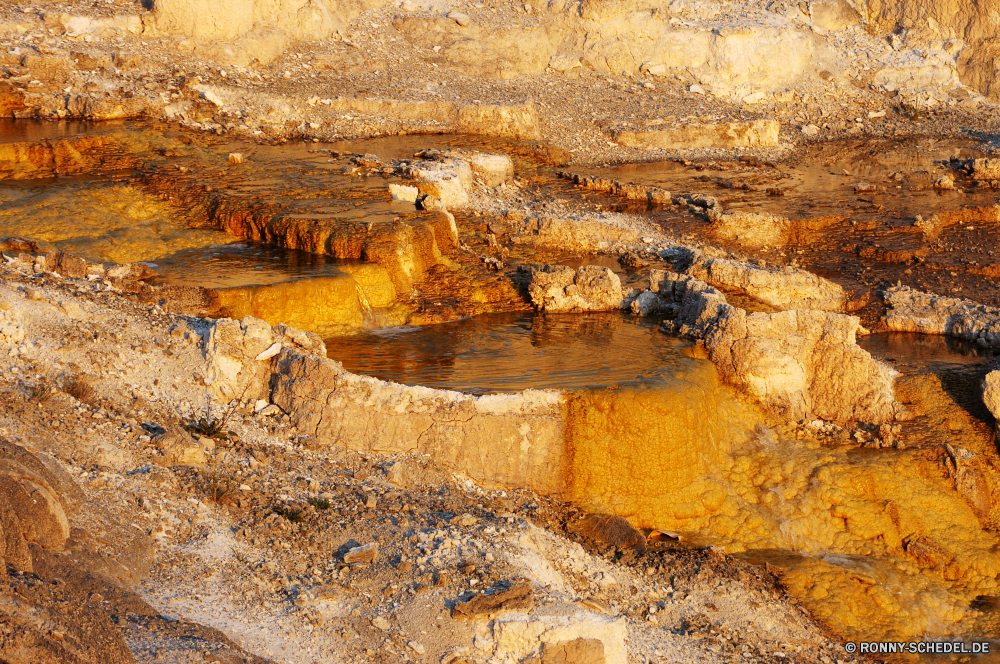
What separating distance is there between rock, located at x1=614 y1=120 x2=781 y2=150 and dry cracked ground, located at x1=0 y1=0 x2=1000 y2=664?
0.43 meters

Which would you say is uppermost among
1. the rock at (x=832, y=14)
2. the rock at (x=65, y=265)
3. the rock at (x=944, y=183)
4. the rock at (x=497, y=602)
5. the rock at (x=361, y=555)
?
the rock at (x=832, y=14)

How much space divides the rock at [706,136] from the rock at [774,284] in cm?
699

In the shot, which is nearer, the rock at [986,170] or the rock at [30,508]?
the rock at [30,508]

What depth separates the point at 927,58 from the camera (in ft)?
70.4

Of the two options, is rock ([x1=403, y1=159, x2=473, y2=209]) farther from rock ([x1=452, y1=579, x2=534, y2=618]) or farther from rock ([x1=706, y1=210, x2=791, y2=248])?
rock ([x1=452, y1=579, x2=534, y2=618])

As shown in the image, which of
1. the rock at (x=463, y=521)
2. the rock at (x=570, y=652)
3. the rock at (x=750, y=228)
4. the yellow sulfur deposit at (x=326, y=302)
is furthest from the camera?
the rock at (x=750, y=228)

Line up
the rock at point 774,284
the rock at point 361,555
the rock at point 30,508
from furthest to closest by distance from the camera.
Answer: the rock at point 774,284, the rock at point 361,555, the rock at point 30,508

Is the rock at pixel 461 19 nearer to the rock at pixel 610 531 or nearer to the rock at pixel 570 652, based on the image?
the rock at pixel 610 531

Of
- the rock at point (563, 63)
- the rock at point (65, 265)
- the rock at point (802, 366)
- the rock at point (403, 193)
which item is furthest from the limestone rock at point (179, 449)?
the rock at point (563, 63)

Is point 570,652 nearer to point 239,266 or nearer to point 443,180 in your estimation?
point 239,266

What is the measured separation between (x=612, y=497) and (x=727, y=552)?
0.86 meters

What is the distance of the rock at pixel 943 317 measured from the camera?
33.0 feet

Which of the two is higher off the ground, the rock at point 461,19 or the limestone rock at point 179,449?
the rock at point 461,19

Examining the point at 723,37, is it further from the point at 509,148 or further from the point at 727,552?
the point at 727,552
